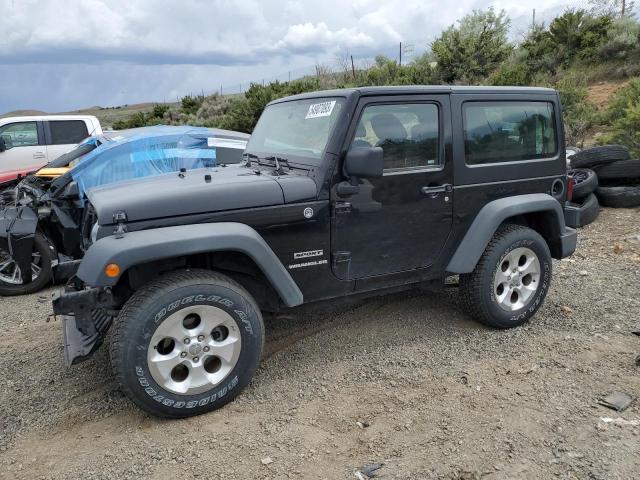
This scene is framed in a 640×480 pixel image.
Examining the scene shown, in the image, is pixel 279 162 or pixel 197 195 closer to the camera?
pixel 197 195

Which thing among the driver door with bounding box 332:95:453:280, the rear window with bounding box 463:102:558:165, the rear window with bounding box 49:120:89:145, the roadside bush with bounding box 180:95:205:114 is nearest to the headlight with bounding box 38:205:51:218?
the driver door with bounding box 332:95:453:280

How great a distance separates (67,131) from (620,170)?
9.75 metres

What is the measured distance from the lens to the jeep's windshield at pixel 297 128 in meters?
3.51

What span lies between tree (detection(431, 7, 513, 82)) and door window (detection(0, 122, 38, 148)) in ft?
47.7

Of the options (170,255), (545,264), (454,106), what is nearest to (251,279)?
(170,255)

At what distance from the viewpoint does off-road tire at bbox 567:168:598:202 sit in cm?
731

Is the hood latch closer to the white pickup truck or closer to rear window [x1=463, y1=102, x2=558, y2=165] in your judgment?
rear window [x1=463, y1=102, x2=558, y2=165]

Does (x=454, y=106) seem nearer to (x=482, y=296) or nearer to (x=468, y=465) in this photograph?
(x=482, y=296)

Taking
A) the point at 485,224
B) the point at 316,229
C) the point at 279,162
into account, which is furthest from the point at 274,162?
the point at 485,224

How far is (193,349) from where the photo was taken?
9.85 ft

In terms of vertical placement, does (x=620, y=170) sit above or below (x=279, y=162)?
below

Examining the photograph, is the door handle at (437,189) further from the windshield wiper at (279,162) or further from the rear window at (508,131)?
the windshield wiper at (279,162)

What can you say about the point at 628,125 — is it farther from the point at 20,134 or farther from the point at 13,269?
the point at 20,134

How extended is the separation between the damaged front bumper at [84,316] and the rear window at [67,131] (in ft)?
25.8
